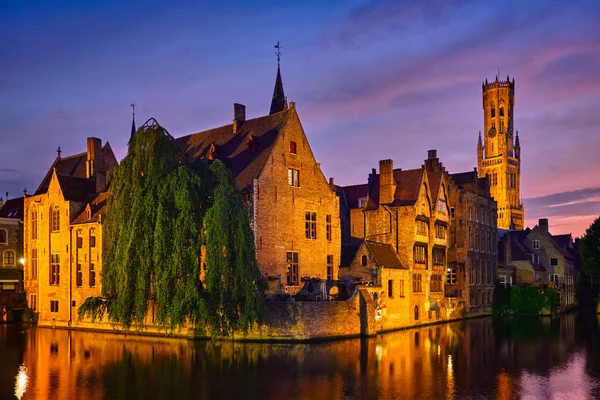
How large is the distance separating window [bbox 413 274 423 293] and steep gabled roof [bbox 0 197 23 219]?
36.4 metres

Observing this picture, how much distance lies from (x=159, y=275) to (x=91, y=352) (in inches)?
210

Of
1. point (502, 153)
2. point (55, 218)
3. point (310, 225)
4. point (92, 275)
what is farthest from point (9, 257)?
point (502, 153)

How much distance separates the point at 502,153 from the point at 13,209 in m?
135

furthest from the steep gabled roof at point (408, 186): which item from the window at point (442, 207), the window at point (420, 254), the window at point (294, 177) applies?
the window at point (294, 177)

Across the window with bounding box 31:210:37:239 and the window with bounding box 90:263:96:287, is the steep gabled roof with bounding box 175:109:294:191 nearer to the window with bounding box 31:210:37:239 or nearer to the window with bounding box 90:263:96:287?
the window with bounding box 90:263:96:287

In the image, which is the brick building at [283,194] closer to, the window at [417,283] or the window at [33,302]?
the window at [417,283]

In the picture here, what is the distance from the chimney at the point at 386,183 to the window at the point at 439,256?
713 centimetres

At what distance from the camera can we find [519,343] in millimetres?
37938

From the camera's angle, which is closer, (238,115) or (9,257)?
(238,115)

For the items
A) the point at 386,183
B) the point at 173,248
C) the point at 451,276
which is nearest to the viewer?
the point at 173,248

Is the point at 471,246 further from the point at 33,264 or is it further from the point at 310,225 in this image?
the point at 33,264

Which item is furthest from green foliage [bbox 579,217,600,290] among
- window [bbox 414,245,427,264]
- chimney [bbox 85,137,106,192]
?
chimney [bbox 85,137,106,192]

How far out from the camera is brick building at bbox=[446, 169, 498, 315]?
5925cm

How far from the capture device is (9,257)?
185 ft
